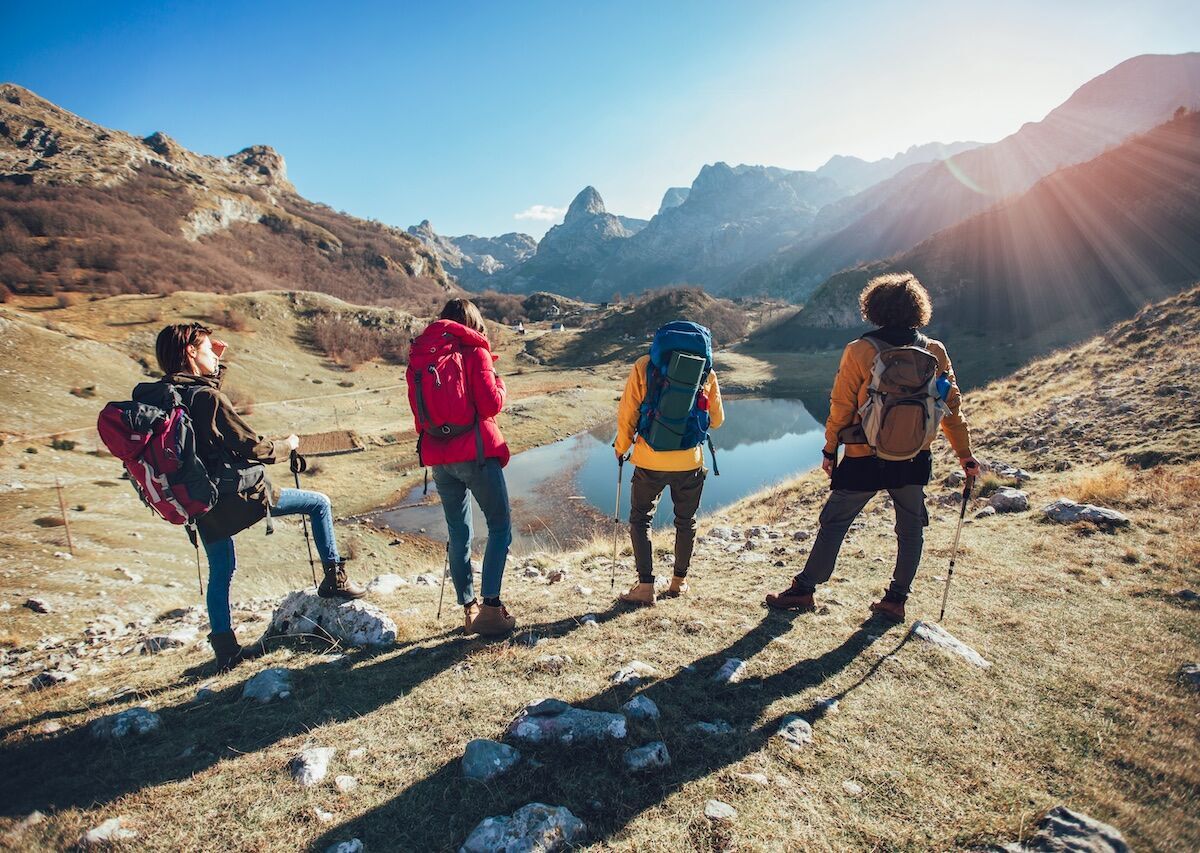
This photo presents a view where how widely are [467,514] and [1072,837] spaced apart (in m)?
4.47

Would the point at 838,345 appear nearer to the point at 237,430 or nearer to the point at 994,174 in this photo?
the point at 237,430

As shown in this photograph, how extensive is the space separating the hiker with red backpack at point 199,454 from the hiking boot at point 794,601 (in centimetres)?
505

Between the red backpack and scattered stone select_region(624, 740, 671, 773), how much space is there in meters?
3.83

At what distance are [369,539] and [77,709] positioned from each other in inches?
608

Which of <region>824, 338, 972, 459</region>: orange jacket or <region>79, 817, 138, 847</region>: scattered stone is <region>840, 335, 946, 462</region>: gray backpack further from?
<region>79, 817, 138, 847</region>: scattered stone

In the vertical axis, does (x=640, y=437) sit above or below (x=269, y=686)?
above

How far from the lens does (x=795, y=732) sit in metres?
3.21

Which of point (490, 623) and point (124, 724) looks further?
point (490, 623)

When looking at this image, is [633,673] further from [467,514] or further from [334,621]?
[334,621]

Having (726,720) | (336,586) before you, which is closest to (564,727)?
(726,720)

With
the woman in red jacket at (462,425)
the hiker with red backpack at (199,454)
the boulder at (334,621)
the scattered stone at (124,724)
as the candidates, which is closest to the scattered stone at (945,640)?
the woman in red jacket at (462,425)

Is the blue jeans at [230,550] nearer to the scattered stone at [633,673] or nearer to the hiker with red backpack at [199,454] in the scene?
the hiker with red backpack at [199,454]

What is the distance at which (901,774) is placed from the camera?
2.88m

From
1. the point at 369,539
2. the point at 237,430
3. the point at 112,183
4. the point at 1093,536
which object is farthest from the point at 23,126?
the point at 1093,536
